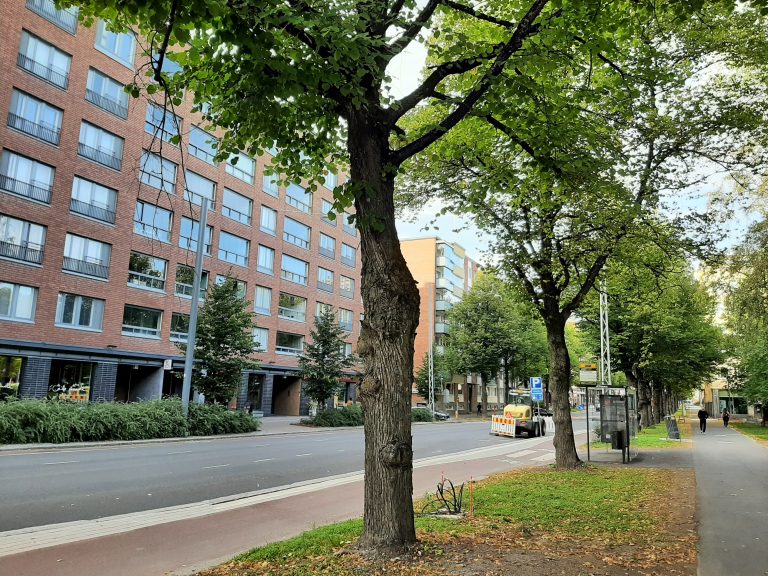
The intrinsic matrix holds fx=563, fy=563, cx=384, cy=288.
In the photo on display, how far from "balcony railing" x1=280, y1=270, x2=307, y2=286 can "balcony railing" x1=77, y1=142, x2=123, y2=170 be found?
51.6 ft

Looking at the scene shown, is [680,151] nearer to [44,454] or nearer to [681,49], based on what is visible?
[681,49]

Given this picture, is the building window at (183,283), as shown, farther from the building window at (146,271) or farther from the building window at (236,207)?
the building window at (236,207)

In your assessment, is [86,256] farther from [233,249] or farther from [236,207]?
[236,207]

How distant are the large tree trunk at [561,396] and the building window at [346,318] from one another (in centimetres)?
3709

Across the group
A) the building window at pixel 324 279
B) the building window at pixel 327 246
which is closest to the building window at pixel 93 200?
the building window at pixel 324 279

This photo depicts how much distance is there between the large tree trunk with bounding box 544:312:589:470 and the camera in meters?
14.1

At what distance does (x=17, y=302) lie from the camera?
25297 millimetres

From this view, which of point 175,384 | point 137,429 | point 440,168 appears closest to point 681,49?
point 440,168

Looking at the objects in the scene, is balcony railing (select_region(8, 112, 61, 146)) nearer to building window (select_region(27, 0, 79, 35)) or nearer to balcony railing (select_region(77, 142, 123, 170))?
balcony railing (select_region(77, 142, 123, 170))

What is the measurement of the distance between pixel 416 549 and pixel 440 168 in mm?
8315

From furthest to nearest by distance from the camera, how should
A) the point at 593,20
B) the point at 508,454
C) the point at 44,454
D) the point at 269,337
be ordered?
the point at 269,337
the point at 508,454
the point at 44,454
the point at 593,20

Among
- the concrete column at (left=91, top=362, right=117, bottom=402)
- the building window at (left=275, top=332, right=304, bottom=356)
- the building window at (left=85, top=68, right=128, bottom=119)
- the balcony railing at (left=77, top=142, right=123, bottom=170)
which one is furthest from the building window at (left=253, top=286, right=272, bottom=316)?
the building window at (left=85, top=68, right=128, bottom=119)

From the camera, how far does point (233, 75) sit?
21.8 ft

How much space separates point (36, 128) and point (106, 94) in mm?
4833
